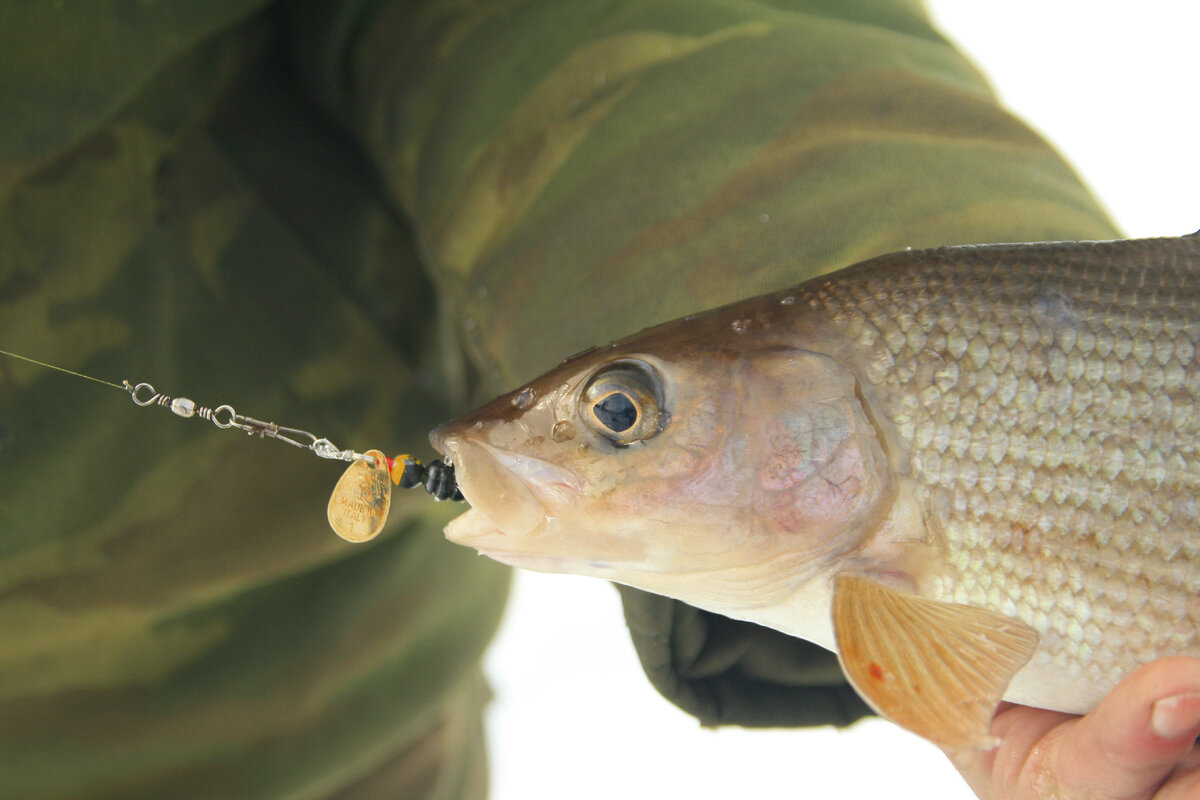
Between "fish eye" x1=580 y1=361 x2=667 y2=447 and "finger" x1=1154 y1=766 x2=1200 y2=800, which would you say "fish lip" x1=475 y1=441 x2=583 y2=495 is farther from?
"finger" x1=1154 y1=766 x2=1200 y2=800

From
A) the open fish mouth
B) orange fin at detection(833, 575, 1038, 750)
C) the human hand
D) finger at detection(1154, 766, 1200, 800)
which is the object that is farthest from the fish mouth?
finger at detection(1154, 766, 1200, 800)

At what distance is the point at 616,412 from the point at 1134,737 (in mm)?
474

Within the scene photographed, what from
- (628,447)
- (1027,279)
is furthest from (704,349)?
(1027,279)

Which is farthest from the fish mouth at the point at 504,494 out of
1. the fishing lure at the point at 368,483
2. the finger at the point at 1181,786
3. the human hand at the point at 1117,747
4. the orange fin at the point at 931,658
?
the finger at the point at 1181,786

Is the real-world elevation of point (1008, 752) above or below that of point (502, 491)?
below

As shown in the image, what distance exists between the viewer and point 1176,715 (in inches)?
27.0

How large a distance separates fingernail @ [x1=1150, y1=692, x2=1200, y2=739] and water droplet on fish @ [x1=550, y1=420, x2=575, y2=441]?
1.63ft

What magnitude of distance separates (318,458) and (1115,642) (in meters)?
1.01

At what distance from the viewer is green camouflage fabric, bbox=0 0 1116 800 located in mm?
1102

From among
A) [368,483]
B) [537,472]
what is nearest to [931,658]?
[537,472]

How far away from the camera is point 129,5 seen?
45.4 inches

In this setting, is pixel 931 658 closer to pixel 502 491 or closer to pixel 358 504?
pixel 502 491

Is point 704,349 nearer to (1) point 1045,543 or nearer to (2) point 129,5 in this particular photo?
(1) point 1045,543

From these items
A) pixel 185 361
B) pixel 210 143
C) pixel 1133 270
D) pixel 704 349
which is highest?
pixel 210 143
